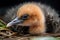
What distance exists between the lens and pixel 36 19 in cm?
118

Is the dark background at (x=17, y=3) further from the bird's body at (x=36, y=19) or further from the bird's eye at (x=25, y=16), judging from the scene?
the bird's eye at (x=25, y=16)

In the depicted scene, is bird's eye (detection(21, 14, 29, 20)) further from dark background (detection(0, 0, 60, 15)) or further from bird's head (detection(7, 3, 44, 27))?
dark background (detection(0, 0, 60, 15))

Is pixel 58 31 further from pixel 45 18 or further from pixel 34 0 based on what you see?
pixel 34 0

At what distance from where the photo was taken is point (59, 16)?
1364 mm

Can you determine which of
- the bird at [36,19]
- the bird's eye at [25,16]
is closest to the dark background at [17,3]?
the bird at [36,19]

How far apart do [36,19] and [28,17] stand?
0.18ft

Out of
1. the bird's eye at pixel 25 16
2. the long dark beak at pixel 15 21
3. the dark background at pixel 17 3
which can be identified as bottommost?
the long dark beak at pixel 15 21

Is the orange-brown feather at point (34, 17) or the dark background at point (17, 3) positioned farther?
the dark background at point (17, 3)

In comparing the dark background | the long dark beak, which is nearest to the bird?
the long dark beak

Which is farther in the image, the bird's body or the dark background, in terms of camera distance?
the dark background

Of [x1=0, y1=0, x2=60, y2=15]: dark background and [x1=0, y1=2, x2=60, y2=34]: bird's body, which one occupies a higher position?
[x1=0, y1=0, x2=60, y2=15]: dark background

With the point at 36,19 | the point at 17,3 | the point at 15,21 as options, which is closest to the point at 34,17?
the point at 36,19

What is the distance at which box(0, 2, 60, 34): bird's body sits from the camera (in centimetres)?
116

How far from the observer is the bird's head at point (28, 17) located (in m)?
1.15
